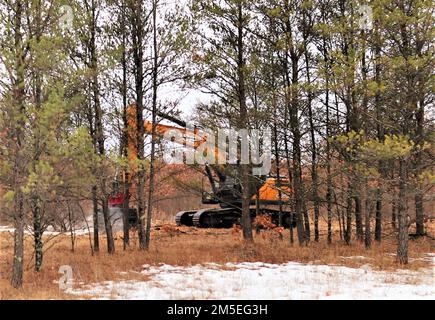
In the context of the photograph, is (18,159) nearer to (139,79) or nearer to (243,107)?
(139,79)

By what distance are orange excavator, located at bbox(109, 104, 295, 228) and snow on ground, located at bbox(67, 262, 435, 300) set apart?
223 centimetres

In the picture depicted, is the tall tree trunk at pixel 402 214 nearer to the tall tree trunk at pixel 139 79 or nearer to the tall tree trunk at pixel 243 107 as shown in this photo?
the tall tree trunk at pixel 243 107

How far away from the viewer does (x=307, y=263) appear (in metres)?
10.6

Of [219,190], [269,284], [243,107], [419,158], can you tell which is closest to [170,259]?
[269,284]

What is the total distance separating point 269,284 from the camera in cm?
790

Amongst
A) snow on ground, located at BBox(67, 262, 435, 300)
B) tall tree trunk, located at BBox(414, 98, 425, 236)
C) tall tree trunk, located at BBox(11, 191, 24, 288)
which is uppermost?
tall tree trunk, located at BBox(414, 98, 425, 236)

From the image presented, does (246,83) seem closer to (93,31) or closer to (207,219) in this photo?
(93,31)

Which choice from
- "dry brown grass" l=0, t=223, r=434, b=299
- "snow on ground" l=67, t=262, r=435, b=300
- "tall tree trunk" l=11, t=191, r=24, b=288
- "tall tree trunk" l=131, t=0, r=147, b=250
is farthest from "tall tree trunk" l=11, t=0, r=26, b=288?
"tall tree trunk" l=131, t=0, r=147, b=250

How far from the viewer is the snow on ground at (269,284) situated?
693 centimetres

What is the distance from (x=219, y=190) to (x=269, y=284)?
10858 millimetres

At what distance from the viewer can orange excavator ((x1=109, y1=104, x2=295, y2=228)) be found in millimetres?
13140

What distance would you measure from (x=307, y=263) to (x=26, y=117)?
701 cm

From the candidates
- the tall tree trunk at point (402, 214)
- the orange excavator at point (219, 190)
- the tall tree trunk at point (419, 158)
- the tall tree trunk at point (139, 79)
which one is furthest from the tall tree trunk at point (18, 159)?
the tall tree trunk at point (402, 214)

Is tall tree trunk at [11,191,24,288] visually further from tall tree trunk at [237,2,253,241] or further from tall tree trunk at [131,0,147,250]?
tall tree trunk at [237,2,253,241]
